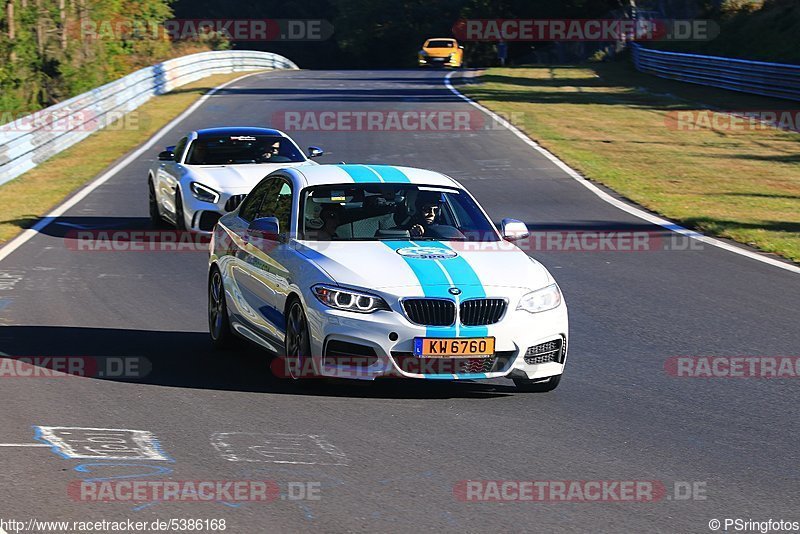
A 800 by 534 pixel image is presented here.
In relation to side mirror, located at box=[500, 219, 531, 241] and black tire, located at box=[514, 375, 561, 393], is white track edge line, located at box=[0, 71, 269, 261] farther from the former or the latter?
black tire, located at box=[514, 375, 561, 393]

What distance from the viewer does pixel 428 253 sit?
9.09m

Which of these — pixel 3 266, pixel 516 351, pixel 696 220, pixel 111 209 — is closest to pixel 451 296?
pixel 516 351

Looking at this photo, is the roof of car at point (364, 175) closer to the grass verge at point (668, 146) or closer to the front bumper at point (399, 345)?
the front bumper at point (399, 345)

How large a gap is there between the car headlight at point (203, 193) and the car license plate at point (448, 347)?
28.0ft

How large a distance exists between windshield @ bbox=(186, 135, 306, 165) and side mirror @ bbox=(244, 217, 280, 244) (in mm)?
7571

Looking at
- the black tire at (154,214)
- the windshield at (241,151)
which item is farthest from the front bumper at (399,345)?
the black tire at (154,214)

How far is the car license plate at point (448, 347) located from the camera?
841cm

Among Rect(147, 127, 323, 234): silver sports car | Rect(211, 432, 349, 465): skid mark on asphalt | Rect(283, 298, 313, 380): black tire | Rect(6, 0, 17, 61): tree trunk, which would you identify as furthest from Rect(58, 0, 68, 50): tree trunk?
Rect(211, 432, 349, 465): skid mark on asphalt

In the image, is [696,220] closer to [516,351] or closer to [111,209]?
[111,209]

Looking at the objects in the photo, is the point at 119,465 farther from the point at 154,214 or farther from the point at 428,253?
the point at 154,214

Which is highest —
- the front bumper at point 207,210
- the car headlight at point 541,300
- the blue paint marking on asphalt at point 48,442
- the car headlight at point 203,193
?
the car headlight at point 541,300

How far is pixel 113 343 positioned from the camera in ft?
34.8

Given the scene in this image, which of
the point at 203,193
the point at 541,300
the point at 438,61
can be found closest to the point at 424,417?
the point at 541,300

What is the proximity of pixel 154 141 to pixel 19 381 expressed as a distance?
21090 millimetres
